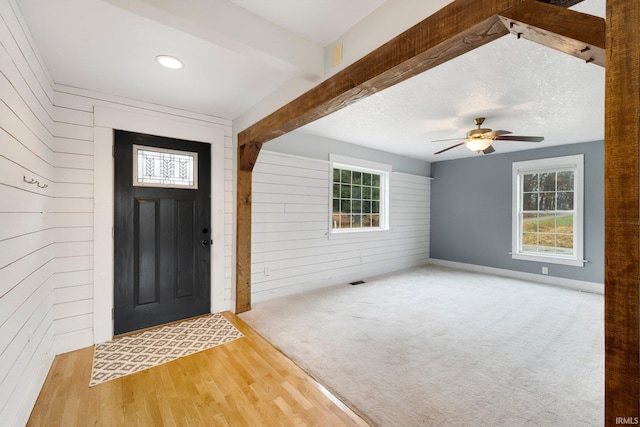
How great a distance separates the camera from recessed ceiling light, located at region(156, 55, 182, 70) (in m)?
2.05

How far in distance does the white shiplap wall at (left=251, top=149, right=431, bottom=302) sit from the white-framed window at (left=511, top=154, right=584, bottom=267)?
8.50 feet

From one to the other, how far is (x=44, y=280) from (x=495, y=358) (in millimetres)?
3845

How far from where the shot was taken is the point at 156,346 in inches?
101

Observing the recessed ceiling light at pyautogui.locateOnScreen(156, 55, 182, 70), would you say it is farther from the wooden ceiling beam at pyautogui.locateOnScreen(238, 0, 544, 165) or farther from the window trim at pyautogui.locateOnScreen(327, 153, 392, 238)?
the window trim at pyautogui.locateOnScreen(327, 153, 392, 238)

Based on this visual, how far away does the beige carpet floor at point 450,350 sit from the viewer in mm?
1812

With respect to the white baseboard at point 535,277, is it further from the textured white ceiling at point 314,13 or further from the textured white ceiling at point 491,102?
the textured white ceiling at point 314,13

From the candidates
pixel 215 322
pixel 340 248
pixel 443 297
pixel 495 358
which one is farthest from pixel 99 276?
pixel 443 297

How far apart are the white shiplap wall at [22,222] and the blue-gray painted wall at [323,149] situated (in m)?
2.28

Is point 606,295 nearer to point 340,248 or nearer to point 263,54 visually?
point 263,54
